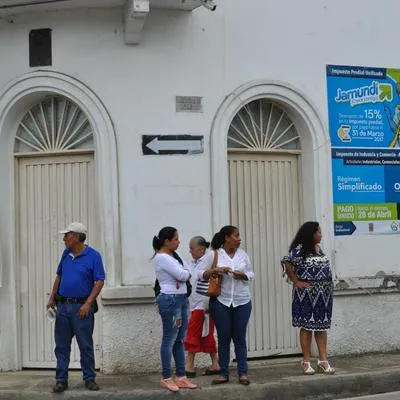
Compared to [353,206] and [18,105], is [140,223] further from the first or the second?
[353,206]

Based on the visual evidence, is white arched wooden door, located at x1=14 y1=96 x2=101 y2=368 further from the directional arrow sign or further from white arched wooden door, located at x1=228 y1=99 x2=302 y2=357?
white arched wooden door, located at x1=228 y1=99 x2=302 y2=357

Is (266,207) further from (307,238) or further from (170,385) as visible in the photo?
(170,385)

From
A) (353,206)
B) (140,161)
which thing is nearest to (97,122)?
(140,161)

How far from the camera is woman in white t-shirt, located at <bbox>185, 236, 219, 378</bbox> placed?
8.09 m

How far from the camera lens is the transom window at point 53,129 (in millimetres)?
8977

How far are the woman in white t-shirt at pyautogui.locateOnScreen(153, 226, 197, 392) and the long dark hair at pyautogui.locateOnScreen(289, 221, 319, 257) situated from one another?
1.45 meters

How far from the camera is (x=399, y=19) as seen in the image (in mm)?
9883

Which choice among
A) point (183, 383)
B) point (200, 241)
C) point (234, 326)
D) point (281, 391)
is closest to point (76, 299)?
point (183, 383)

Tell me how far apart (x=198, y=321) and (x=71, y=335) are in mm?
1443

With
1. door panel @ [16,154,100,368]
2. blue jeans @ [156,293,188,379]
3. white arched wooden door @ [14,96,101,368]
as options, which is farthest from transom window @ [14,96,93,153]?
blue jeans @ [156,293,188,379]

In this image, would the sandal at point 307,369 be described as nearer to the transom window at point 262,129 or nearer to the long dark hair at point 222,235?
the long dark hair at point 222,235

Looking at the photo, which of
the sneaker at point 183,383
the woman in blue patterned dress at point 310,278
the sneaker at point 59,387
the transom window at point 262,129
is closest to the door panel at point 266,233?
the transom window at point 262,129

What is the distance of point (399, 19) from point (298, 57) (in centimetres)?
165

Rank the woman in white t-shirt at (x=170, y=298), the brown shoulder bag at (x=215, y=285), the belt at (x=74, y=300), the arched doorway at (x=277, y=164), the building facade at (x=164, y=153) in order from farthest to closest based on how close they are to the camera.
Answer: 1. the arched doorway at (x=277, y=164)
2. the building facade at (x=164, y=153)
3. the brown shoulder bag at (x=215, y=285)
4. the belt at (x=74, y=300)
5. the woman in white t-shirt at (x=170, y=298)
